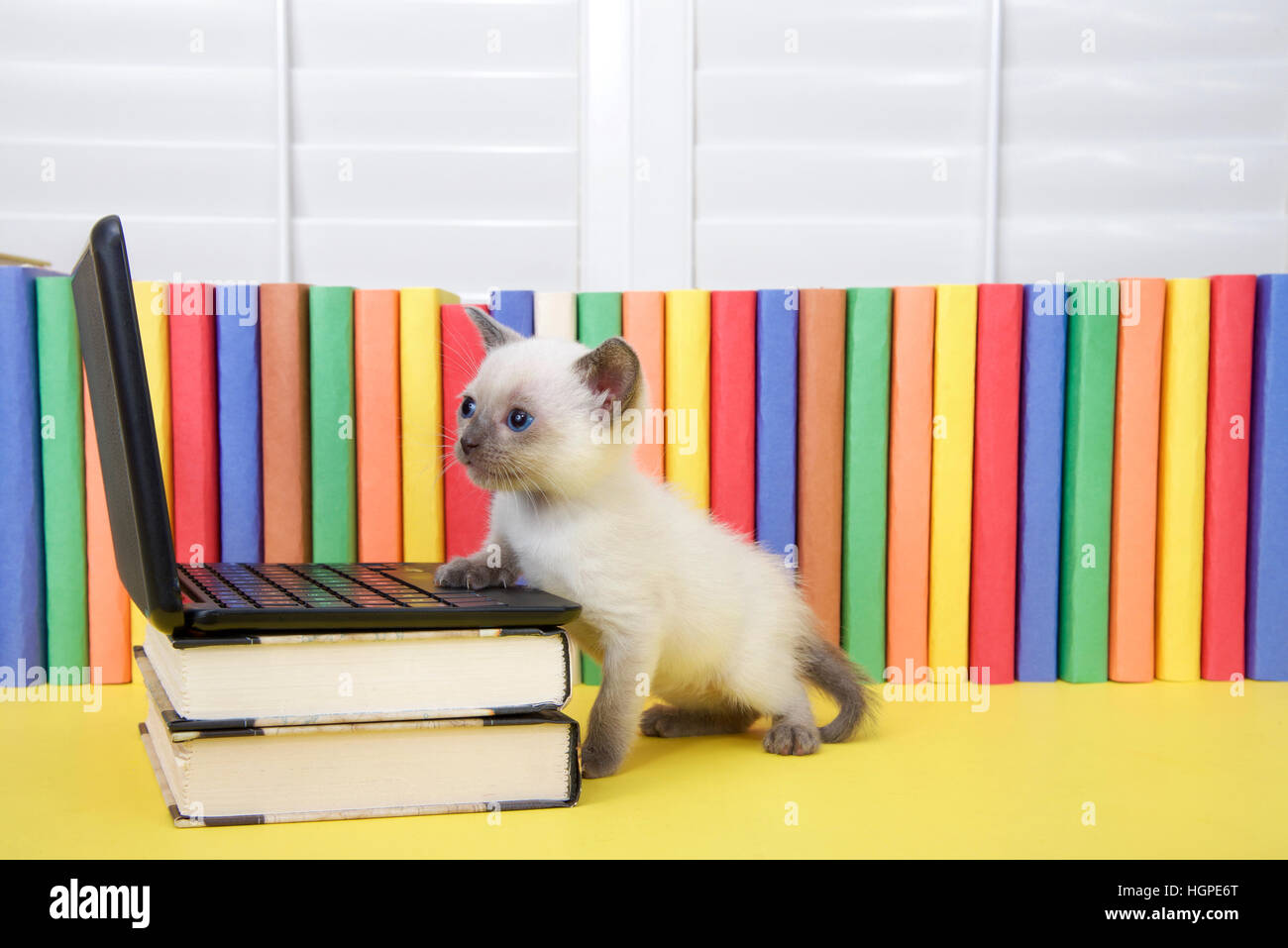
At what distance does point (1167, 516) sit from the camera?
162cm

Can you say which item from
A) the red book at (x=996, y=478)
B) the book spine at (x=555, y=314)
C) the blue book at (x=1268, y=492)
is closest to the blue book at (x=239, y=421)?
the book spine at (x=555, y=314)

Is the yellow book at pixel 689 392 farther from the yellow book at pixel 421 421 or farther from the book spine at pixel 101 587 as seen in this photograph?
the book spine at pixel 101 587

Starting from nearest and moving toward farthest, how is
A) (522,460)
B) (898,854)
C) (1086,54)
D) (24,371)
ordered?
(898,854), (522,460), (24,371), (1086,54)

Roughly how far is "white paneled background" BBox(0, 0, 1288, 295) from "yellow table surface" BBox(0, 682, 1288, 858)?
1.08m

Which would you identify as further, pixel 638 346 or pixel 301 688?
pixel 638 346

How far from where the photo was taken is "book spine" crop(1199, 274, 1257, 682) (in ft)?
5.24

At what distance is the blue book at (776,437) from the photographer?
1.62 m

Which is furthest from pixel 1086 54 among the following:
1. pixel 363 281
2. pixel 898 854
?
pixel 898 854

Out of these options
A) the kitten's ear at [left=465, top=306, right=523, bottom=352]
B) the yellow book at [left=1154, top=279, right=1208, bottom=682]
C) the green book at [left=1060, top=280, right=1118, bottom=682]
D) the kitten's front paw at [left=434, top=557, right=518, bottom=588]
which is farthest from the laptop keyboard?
the yellow book at [left=1154, top=279, right=1208, bottom=682]

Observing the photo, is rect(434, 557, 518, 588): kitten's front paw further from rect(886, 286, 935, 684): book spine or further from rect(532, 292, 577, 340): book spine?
rect(886, 286, 935, 684): book spine

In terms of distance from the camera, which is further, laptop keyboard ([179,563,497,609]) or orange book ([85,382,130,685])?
orange book ([85,382,130,685])

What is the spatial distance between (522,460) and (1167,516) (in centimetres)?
102

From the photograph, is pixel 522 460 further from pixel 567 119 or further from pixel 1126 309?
pixel 567 119

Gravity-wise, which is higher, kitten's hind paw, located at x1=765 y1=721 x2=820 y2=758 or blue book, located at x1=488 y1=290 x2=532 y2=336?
blue book, located at x1=488 y1=290 x2=532 y2=336
